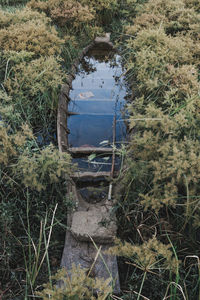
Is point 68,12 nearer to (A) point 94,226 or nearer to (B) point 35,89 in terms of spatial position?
(B) point 35,89

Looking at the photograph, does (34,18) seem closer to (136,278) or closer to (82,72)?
(82,72)

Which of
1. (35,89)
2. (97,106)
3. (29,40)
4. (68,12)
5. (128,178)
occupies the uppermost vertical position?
(68,12)

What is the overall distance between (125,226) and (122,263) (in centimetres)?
36

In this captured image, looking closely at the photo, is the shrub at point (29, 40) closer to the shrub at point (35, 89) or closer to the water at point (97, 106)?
the shrub at point (35, 89)

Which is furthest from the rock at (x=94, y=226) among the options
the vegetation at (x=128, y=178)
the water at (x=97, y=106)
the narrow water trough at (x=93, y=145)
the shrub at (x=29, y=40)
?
the shrub at (x=29, y=40)

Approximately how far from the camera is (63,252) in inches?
92.2

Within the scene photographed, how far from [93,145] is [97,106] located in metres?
0.90

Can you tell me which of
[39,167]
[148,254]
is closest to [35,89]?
[39,167]

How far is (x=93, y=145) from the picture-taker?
138 inches

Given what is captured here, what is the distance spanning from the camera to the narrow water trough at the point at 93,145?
2334mm

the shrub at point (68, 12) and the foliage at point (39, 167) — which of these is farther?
the shrub at point (68, 12)

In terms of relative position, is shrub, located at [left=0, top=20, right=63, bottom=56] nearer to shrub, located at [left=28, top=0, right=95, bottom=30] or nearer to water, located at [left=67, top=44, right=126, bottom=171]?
water, located at [left=67, top=44, right=126, bottom=171]

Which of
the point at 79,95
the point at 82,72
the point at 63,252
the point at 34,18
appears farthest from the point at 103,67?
the point at 63,252

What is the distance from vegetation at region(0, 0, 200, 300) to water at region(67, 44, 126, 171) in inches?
13.5
